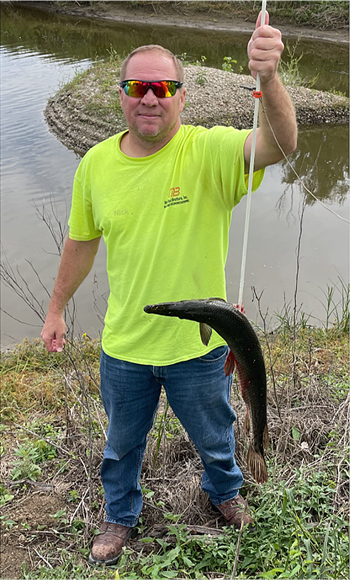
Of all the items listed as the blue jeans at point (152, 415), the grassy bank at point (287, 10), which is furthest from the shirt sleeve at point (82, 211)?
the grassy bank at point (287, 10)

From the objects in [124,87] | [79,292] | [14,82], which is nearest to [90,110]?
[14,82]

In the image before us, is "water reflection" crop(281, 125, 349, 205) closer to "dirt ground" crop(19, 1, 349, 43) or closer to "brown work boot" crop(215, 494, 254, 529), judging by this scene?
"brown work boot" crop(215, 494, 254, 529)

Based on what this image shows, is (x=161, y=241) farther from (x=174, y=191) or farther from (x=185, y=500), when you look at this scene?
(x=185, y=500)

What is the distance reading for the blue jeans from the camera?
7.86ft

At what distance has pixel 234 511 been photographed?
2.69 m

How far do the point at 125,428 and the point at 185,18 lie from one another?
26825 mm

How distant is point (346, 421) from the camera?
3.22 m

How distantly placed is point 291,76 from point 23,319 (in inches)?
468

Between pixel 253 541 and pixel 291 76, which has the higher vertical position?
pixel 291 76

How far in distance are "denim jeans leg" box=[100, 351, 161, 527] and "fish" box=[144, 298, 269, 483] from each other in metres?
0.55

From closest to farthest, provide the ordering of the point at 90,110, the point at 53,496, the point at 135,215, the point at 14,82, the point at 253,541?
the point at 135,215, the point at 253,541, the point at 53,496, the point at 90,110, the point at 14,82

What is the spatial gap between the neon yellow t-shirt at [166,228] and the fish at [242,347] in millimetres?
335

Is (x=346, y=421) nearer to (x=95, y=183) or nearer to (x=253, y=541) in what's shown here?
(x=253, y=541)

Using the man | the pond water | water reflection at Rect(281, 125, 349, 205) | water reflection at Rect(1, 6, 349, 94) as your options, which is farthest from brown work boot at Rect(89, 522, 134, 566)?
water reflection at Rect(1, 6, 349, 94)
